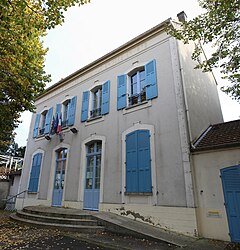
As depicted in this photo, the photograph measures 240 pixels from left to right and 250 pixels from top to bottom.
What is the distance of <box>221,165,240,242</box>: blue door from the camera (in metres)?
4.95

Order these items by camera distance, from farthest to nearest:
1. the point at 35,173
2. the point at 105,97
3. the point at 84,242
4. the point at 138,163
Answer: the point at 35,173, the point at 105,97, the point at 138,163, the point at 84,242

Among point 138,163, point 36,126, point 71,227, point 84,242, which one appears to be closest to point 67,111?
point 36,126

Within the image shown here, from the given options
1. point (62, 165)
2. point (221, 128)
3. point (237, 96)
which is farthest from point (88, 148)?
point (237, 96)

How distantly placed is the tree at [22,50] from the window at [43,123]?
1873 mm

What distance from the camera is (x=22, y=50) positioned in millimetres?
6461

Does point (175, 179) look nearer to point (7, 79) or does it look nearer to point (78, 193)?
point (78, 193)

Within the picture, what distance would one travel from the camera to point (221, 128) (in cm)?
699

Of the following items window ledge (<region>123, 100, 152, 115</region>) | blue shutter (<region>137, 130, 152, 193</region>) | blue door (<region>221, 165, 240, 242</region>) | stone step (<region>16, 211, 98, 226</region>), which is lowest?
stone step (<region>16, 211, 98, 226</region>)

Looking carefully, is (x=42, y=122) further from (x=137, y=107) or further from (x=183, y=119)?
(x=183, y=119)

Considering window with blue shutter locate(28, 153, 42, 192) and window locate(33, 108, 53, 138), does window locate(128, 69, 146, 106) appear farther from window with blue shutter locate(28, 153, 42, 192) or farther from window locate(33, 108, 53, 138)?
window with blue shutter locate(28, 153, 42, 192)

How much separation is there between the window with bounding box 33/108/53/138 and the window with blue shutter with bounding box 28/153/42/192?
1.48 metres

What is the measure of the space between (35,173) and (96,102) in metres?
5.54

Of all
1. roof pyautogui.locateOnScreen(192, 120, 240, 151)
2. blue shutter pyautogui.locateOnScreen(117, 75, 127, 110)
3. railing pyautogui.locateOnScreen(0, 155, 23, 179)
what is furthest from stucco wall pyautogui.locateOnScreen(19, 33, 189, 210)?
railing pyautogui.locateOnScreen(0, 155, 23, 179)

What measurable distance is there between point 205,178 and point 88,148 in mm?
5355
